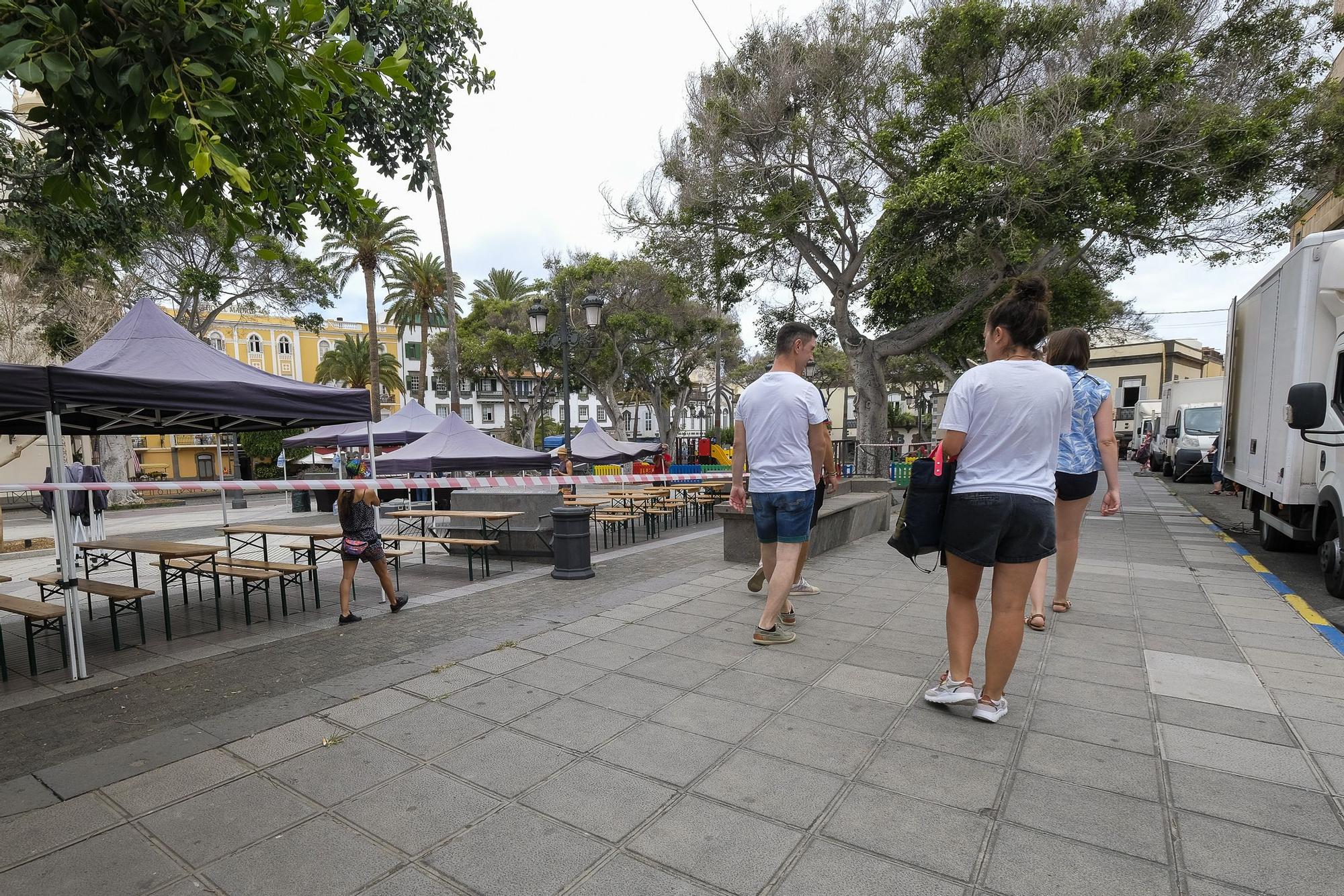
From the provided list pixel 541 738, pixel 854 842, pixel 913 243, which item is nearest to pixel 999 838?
pixel 854 842

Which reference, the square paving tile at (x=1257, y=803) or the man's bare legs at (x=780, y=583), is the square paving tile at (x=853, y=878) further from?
the man's bare legs at (x=780, y=583)

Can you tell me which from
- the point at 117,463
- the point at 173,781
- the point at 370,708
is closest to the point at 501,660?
the point at 370,708

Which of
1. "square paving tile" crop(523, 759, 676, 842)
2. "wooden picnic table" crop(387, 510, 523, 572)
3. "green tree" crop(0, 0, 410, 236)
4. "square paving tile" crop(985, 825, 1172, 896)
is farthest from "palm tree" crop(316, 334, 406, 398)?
"square paving tile" crop(985, 825, 1172, 896)

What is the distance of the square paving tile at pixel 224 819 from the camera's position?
2.35 metres

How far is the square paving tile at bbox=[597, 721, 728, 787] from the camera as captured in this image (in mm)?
2790

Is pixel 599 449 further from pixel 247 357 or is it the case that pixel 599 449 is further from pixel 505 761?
pixel 247 357

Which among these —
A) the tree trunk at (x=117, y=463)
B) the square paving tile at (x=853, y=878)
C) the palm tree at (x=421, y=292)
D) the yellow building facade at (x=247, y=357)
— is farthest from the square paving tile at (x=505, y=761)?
the yellow building facade at (x=247, y=357)

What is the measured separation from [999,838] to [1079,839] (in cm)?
28

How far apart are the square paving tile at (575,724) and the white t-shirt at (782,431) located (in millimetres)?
1749

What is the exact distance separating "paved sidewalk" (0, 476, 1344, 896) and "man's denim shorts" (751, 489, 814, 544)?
78 cm

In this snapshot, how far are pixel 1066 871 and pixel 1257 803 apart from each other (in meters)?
1.03

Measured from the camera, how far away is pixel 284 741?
3.19 m

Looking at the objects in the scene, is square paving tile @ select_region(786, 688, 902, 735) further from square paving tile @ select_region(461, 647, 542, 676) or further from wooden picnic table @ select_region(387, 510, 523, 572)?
wooden picnic table @ select_region(387, 510, 523, 572)

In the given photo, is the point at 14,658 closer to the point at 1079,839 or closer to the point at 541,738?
the point at 541,738
